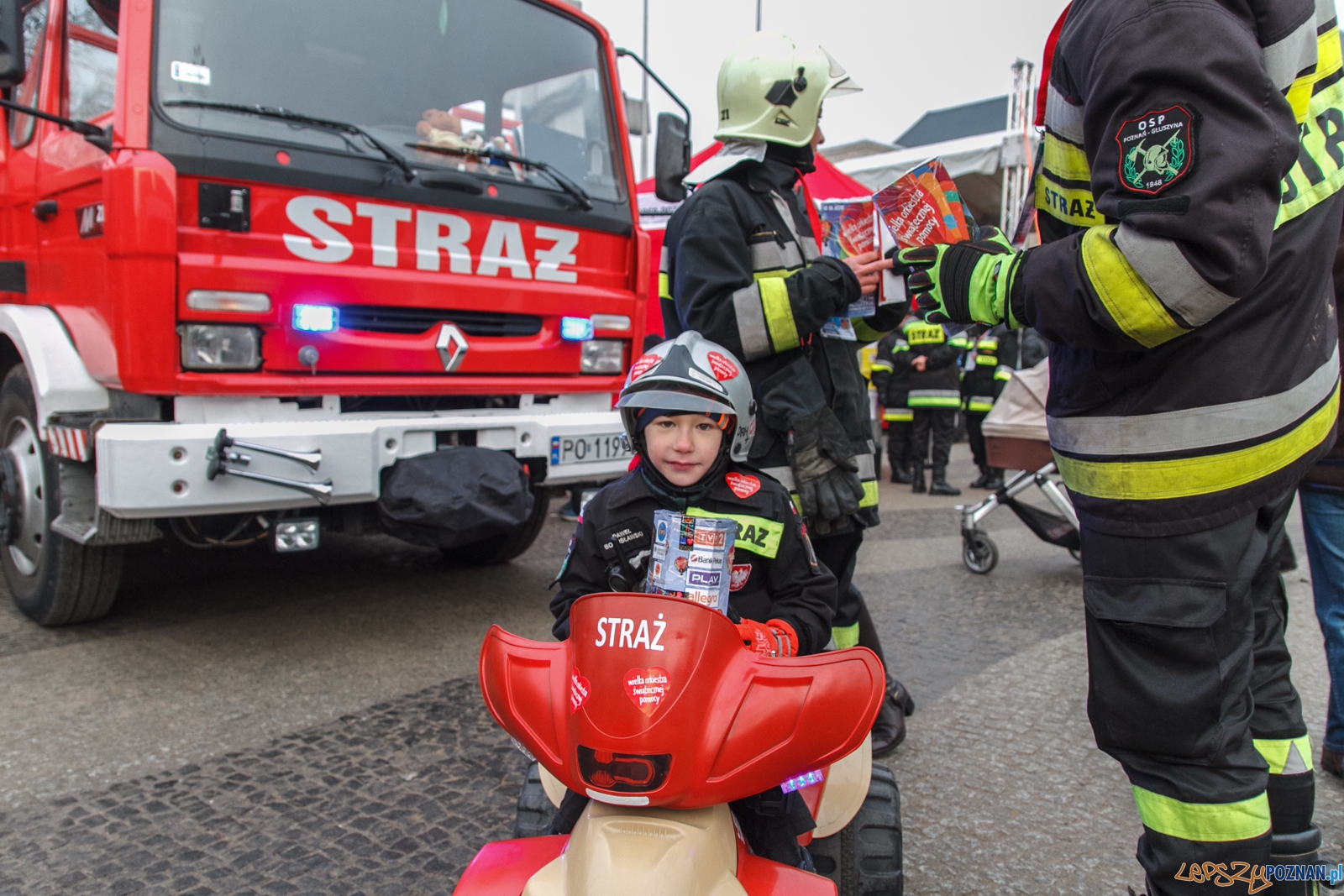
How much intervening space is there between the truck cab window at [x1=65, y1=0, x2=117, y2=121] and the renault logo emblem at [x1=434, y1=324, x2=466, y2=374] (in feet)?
4.58

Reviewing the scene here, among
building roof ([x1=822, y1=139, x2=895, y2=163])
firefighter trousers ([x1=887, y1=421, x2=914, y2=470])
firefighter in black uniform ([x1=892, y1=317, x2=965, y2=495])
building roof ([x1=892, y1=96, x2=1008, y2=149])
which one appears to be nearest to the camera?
firefighter in black uniform ([x1=892, y1=317, x2=965, y2=495])

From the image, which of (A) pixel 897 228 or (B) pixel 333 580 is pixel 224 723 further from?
(A) pixel 897 228

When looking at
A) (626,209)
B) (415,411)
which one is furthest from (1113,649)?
(626,209)

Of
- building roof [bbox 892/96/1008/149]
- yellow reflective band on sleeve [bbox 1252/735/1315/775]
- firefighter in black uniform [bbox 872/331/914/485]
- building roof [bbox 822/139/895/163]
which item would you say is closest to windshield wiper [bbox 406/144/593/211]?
yellow reflective band on sleeve [bbox 1252/735/1315/775]

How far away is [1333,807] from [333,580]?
4.24 m

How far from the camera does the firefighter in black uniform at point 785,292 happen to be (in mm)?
2449

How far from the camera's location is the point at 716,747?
4.63ft

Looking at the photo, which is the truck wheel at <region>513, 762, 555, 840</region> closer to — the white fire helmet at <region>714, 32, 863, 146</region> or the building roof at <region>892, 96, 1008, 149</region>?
the white fire helmet at <region>714, 32, 863, 146</region>

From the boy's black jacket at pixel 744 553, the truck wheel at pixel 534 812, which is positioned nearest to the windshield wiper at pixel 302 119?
the boy's black jacket at pixel 744 553

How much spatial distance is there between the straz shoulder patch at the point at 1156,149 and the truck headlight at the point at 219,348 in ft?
9.53

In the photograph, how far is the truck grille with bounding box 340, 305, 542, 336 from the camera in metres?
3.64

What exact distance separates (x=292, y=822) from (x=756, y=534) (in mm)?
1463

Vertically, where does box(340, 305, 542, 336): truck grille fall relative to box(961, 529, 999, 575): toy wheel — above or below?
above

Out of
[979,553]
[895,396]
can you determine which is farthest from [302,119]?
[895,396]
